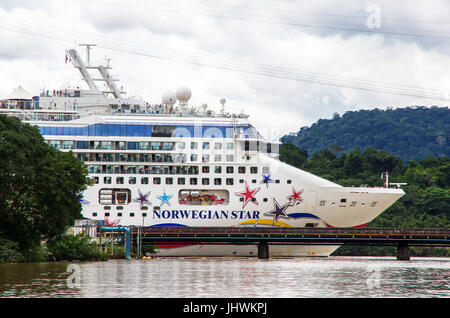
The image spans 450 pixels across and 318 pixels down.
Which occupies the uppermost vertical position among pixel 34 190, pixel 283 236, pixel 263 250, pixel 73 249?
pixel 34 190

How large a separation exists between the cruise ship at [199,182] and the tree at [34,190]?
1863 centimetres

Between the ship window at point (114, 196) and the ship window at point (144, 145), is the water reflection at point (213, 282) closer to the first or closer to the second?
the ship window at point (114, 196)

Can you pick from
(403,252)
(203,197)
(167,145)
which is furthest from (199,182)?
(403,252)

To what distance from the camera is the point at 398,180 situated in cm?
11325

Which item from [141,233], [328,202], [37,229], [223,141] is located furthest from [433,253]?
[37,229]

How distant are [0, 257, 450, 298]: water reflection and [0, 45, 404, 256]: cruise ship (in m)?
21.2

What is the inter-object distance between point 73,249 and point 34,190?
6.30 meters

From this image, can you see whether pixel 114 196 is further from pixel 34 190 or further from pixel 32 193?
pixel 34 190

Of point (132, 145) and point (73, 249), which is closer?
point (73, 249)

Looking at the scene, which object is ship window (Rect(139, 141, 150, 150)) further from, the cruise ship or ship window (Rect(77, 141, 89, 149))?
ship window (Rect(77, 141, 89, 149))

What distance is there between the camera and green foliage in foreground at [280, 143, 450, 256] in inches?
3738

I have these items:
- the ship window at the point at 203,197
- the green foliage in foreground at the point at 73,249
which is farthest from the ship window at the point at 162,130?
the green foliage in foreground at the point at 73,249

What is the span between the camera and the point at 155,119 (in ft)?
225
